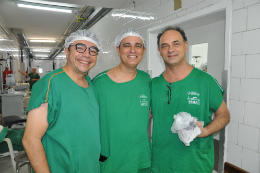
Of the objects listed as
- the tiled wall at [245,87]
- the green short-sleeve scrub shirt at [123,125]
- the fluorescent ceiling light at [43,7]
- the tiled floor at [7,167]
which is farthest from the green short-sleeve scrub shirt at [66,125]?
the fluorescent ceiling light at [43,7]

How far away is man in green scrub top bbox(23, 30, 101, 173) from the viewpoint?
111 centimetres

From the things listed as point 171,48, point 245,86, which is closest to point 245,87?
point 245,86

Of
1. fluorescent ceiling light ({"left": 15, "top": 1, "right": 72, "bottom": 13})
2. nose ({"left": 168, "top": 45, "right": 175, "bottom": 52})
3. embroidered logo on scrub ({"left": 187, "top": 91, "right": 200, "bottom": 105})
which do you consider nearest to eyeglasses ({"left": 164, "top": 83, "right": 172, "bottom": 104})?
embroidered logo on scrub ({"left": 187, "top": 91, "right": 200, "bottom": 105})

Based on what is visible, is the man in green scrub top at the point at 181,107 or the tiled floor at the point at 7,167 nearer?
the man in green scrub top at the point at 181,107

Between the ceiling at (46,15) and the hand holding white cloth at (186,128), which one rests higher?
the ceiling at (46,15)

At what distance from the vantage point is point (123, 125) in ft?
4.95

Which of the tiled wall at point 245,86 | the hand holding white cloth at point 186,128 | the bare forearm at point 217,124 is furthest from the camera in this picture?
the tiled wall at point 245,86

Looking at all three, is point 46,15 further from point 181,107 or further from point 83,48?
point 181,107

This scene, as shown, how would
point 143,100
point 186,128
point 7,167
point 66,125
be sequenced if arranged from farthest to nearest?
point 7,167 → point 143,100 → point 186,128 → point 66,125

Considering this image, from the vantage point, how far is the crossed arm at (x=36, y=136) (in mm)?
1089

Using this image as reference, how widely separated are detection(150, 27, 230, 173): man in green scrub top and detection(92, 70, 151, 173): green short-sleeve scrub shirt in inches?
5.0

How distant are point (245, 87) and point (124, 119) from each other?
1231mm

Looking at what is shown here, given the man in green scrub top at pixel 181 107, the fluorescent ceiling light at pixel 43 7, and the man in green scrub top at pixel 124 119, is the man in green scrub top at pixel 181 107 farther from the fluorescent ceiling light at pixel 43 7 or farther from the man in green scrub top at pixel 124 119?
the fluorescent ceiling light at pixel 43 7

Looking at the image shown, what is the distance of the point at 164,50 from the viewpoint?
5.36 feet
